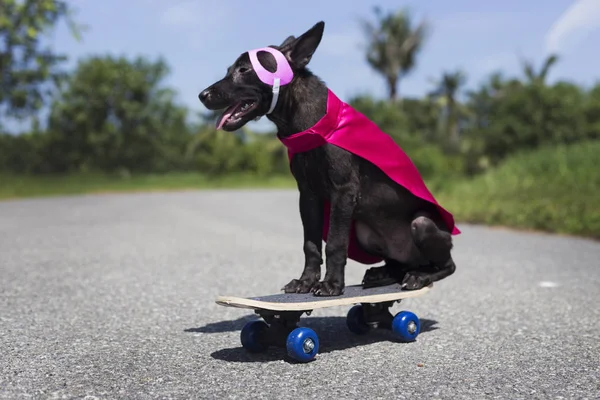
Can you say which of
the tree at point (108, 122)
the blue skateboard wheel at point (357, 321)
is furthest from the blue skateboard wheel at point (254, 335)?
the tree at point (108, 122)

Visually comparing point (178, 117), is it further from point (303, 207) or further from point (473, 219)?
point (303, 207)

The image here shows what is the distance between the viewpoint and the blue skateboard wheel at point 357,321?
4617mm

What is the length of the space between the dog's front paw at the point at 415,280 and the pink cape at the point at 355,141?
1.73ft

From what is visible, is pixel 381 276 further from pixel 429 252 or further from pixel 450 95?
pixel 450 95

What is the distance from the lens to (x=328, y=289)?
13.3 feet

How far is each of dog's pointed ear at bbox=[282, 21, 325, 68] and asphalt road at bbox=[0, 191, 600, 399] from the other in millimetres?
1860

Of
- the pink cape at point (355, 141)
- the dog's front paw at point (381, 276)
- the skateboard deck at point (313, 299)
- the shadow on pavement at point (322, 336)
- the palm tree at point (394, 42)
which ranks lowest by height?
the shadow on pavement at point (322, 336)

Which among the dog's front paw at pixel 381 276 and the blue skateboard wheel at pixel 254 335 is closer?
the blue skateboard wheel at pixel 254 335

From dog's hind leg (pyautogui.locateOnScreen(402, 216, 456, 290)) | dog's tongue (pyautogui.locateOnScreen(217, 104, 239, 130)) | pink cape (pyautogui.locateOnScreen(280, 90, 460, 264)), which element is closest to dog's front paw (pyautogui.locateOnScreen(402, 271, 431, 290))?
dog's hind leg (pyautogui.locateOnScreen(402, 216, 456, 290))

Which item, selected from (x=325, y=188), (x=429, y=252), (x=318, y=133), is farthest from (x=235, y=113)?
(x=429, y=252)

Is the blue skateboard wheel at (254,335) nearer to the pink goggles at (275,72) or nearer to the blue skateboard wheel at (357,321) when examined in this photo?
the blue skateboard wheel at (357,321)

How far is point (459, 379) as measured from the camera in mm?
3598

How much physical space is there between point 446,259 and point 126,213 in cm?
1308

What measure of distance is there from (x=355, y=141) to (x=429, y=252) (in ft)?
3.20
